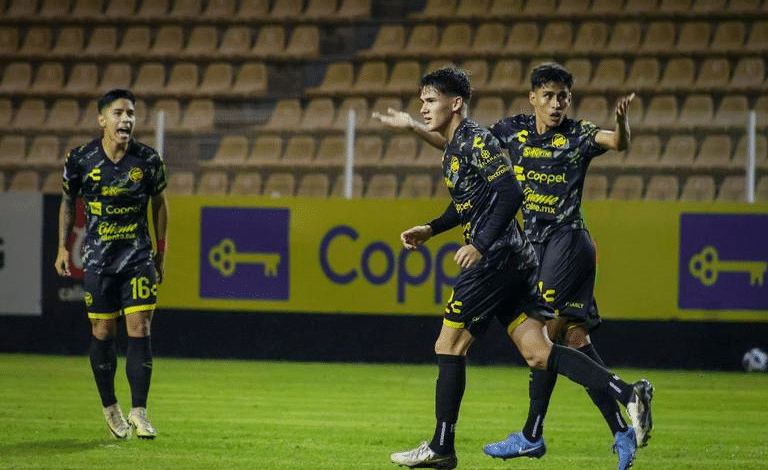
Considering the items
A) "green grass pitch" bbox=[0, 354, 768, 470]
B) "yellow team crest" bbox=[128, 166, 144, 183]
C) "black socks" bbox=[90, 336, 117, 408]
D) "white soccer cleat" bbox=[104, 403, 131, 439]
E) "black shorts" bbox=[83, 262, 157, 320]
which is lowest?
"green grass pitch" bbox=[0, 354, 768, 470]

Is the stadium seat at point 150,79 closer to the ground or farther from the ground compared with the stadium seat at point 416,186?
farther from the ground

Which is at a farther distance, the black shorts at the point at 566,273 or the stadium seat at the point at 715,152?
the stadium seat at the point at 715,152

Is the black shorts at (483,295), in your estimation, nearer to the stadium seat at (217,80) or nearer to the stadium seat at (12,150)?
the stadium seat at (12,150)

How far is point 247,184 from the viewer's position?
56.5 ft

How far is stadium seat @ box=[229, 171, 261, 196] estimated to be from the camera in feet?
55.8

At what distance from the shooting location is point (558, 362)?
7504 millimetres

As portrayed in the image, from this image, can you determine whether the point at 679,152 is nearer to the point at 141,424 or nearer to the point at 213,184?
the point at 213,184

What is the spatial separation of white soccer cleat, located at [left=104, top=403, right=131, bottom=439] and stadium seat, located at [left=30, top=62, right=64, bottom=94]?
1299 centimetres

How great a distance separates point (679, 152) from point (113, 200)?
8017 mm

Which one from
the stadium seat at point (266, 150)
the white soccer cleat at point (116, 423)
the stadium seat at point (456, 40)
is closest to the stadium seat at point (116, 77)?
the stadium seat at point (456, 40)

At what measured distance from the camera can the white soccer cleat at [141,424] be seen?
894cm

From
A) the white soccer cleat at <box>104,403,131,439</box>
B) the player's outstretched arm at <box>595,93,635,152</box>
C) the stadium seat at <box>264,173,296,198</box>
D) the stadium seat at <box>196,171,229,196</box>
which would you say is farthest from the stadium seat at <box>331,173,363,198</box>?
the player's outstretched arm at <box>595,93,635,152</box>

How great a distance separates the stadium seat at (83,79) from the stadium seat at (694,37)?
8745 millimetres

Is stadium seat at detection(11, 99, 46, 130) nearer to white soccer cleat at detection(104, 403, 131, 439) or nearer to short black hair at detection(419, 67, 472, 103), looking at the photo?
white soccer cleat at detection(104, 403, 131, 439)
